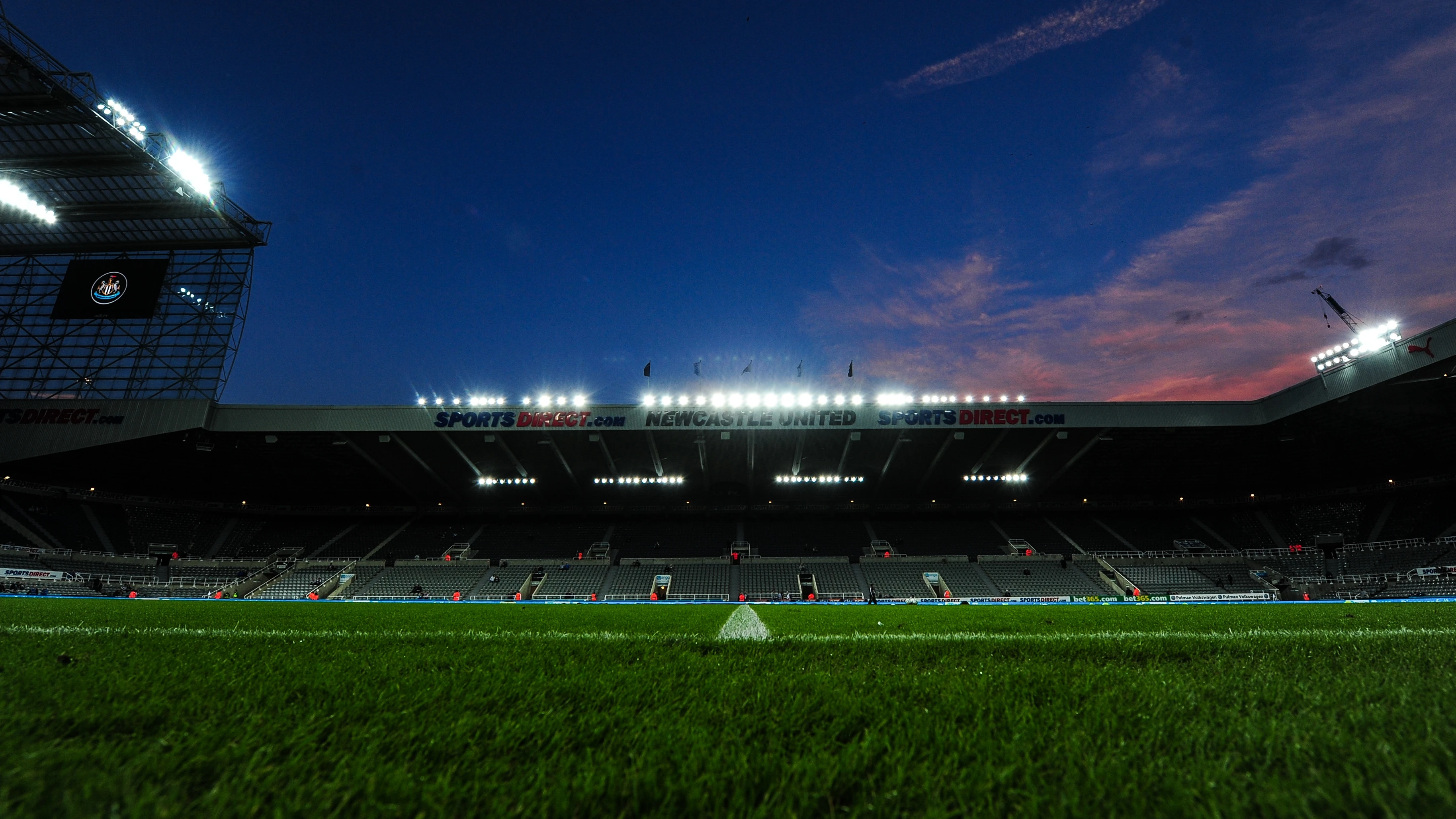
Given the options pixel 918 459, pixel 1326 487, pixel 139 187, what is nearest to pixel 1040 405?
pixel 918 459

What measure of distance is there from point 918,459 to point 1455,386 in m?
21.2

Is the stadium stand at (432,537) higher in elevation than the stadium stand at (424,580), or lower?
higher

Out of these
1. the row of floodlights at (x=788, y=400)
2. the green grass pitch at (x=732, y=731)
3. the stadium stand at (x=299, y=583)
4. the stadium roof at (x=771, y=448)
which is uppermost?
the row of floodlights at (x=788, y=400)

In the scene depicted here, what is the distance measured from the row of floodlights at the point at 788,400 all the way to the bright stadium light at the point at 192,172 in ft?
79.8

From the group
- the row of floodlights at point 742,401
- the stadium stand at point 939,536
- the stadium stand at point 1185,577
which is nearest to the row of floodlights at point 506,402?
the row of floodlights at point 742,401

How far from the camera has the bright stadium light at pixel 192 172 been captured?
25812 millimetres

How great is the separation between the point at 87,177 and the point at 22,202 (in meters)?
4.08

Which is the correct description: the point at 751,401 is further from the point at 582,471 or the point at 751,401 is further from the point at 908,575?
the point at 908,575

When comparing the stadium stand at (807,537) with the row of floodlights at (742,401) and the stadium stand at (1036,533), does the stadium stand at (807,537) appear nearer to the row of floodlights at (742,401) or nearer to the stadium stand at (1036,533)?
the stadium stand at (1036,533)

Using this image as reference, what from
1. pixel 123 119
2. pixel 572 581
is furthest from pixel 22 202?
pixel 572 581

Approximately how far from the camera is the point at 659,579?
110 feet

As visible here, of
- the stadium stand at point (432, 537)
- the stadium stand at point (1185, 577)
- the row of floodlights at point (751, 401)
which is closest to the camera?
the row of floodlights at point (751, 401)

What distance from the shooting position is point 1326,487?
35.0 m

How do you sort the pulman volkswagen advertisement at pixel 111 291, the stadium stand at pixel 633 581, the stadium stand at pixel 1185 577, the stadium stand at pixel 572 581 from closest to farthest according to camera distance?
the pulman volkswagen advertisement at pixel 111 291 < the stadium stand at pixel 1185 577 < the stadium stand at pixel 633 581 < the stadium stand at pixel 572 581
